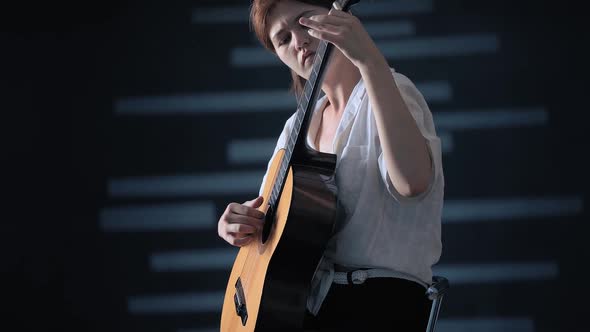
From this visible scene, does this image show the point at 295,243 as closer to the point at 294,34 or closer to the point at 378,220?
the point at 378,220

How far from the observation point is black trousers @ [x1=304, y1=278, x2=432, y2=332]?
881 millimetres

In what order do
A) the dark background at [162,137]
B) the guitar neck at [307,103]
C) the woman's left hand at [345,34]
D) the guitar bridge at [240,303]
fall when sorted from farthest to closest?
1. the dark background at [162,137]
2. the guitar bridge at [240,303]
3. the guitar neck at [307,103]
4. the woman's left hand at [345,34]

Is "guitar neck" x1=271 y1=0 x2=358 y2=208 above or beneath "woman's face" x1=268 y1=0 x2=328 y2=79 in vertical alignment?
beneath

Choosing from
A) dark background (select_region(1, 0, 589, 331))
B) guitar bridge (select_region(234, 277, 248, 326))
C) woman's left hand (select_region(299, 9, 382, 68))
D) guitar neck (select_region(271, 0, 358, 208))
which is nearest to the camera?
woman's left hand (select_region(299, 9, 382, 68))

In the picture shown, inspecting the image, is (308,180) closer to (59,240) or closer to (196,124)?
(196,124)

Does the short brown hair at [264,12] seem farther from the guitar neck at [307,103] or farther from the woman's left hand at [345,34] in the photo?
the woman's left hand at [345,34]

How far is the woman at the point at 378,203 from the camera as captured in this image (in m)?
0.81

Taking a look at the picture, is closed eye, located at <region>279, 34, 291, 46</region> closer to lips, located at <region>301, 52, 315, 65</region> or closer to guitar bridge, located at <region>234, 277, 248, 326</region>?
lips, located at <region>301, 52, 315, 65</region>

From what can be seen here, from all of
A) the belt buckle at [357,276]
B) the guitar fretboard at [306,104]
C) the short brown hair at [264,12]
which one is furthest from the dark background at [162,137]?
the belt buckle at [357,276]

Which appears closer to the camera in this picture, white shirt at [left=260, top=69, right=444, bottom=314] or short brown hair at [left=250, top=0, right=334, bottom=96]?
white shirt at [left=260, top=69, right=444, bottom=314]

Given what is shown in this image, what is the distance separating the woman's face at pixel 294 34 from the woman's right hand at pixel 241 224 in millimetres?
246

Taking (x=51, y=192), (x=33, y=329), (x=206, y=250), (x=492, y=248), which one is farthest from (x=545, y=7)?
A: (x=33, y=329)

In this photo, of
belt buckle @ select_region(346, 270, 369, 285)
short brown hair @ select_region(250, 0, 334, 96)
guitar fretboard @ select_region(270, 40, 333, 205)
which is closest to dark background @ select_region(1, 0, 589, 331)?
short brown hair @ select_region(250, 0, 334, 96)

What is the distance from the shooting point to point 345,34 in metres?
0.79
